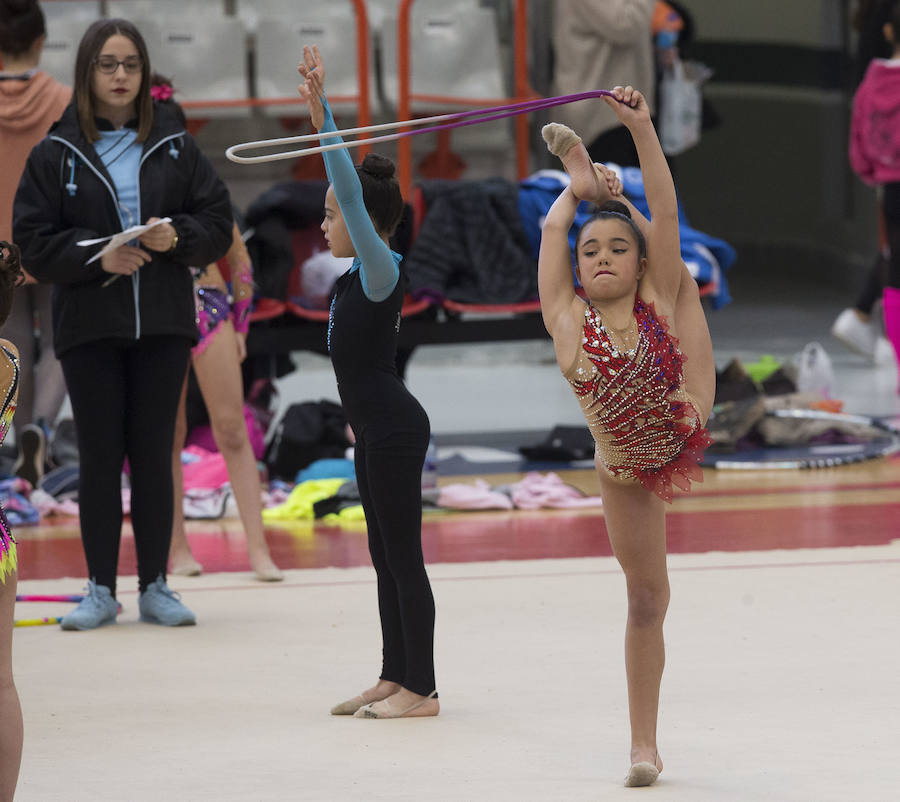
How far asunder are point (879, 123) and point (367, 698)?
5.46 meters

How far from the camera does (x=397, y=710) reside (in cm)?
407

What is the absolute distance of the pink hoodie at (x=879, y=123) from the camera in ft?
27.7

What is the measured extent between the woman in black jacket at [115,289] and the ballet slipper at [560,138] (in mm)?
1840

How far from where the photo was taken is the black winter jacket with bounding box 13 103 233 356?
500 cm

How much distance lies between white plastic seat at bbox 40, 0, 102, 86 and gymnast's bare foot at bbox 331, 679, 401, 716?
20.2 ft

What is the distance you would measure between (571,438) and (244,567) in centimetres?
263

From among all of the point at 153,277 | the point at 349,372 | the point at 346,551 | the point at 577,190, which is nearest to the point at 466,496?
the point at 346,551

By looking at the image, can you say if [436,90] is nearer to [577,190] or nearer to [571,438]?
[571,438]

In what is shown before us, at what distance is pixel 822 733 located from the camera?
12.5ft

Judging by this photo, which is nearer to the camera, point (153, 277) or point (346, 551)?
point (153, 277)

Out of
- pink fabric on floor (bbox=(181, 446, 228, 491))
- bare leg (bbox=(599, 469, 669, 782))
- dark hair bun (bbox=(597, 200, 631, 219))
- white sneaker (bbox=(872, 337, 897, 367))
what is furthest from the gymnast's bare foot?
white sneaker (bbox=(872, 337, 897, 367))

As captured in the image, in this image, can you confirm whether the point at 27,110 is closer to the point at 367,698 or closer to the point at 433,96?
the point at 433,96

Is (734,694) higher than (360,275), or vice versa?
(360,275)

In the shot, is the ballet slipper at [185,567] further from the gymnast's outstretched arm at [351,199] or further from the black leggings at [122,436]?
the gymnast's outstretched arm at [351,199]
